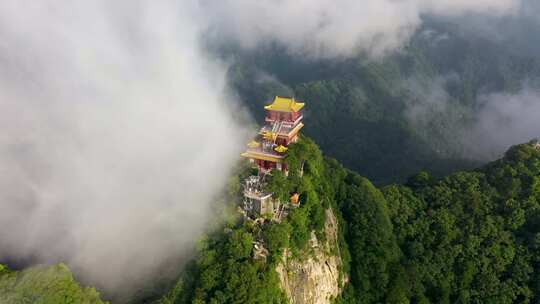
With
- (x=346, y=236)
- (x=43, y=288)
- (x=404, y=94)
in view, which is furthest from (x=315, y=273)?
(x=404, y=94)

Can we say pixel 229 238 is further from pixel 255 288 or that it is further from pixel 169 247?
pixel 169 247

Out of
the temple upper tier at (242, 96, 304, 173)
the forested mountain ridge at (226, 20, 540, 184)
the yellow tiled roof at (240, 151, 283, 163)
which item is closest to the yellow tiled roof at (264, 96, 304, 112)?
the temple upper tier at (242, 96, 304, 173)

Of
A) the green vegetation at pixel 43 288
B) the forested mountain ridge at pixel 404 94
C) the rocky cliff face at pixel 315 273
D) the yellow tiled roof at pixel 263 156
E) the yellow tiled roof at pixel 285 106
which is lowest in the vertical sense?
the green vegetation at pixel 43 288

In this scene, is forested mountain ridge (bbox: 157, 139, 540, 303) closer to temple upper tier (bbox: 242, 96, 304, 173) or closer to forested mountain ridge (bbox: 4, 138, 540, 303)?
forested mountain ridge (bbox: 4, 138, 540, 303)

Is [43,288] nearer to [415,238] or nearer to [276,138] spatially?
[276,138]

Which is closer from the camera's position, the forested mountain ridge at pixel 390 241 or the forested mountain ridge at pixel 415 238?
the forested mountain ridge at pixel 390 241

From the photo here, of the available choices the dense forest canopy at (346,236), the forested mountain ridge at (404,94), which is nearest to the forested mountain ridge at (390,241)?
the dense forest canopy at (346,236)

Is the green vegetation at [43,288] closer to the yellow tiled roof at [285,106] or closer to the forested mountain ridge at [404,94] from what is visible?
the yellow tiled roof at [285,106]
